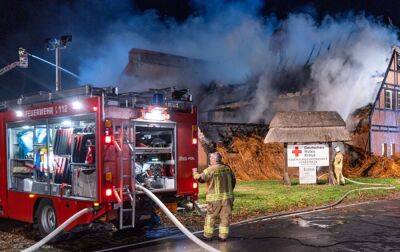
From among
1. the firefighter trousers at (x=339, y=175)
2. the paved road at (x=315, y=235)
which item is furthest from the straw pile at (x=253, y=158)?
the paved road at (x=315, y=235)

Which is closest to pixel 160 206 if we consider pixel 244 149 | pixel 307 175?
pixel 307 175

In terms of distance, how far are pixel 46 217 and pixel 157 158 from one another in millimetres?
2386

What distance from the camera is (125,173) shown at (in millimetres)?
8328

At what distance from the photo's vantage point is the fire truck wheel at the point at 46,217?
29.4ft

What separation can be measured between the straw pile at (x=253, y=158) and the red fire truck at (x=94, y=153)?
13.6 meters

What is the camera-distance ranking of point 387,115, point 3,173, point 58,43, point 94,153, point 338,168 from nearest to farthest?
point 94,153 < point 3,173 < point 58,43 < point 338,168 < point 387,115

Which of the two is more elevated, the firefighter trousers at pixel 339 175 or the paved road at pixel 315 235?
the firefighter trousers at pixel 339 175

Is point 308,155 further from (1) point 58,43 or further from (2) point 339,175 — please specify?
(1) point 58,43

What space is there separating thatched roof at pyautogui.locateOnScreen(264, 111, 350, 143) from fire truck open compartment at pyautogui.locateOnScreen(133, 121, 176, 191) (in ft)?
34.5

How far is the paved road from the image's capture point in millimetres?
7763

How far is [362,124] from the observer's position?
1145 inches

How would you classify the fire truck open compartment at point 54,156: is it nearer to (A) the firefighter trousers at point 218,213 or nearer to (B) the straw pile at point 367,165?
(A) the firefighter trousers at point 218,213

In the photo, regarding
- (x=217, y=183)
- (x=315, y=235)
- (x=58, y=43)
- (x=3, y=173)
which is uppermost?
(x=58, y=43)

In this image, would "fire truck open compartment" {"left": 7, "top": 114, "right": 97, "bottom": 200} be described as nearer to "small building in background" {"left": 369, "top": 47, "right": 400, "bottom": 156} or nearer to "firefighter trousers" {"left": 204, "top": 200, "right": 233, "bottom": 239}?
"firefighter trousers" {"left": 204, "top": 200, "right": 233, "bottom": 239}
